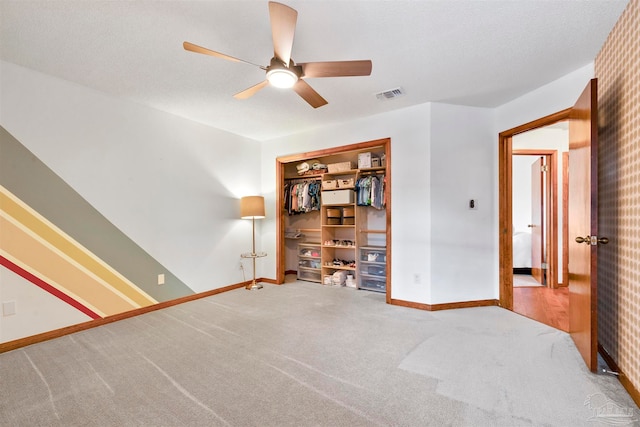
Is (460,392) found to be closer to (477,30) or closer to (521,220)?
(477,30)

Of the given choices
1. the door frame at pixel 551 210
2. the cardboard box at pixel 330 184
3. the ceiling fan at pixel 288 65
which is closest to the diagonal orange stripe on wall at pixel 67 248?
the ceiling fan at pixel 288 65

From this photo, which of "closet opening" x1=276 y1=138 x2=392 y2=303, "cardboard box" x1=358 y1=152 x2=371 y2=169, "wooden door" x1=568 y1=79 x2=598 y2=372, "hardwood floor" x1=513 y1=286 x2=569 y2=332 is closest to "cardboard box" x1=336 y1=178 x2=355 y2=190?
"closet opening" x1=276 y1=138 x2=392 y2=303

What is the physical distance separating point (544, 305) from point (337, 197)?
304cm

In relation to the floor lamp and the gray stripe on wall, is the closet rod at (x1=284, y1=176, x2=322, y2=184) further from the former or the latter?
the gray stripe on wall

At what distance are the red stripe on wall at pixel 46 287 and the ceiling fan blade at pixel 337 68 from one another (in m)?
2.97

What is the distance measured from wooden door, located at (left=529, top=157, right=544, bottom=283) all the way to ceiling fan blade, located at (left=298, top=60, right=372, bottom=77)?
4.24 metres

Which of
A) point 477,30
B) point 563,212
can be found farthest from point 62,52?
point 563,212

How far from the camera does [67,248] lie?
8.73 ft

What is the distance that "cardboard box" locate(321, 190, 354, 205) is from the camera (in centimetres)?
427

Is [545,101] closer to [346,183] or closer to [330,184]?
[346,183]

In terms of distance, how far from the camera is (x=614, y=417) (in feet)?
4.94

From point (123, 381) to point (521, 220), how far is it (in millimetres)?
6256

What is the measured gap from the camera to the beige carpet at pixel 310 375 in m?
1.54

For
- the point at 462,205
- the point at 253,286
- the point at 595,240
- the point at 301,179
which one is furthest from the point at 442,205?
the point at 253,286
